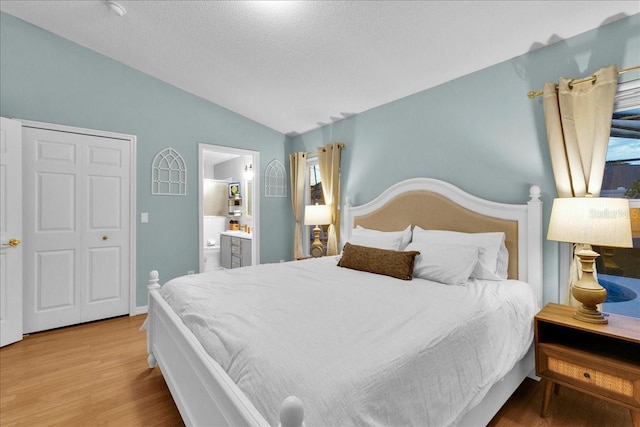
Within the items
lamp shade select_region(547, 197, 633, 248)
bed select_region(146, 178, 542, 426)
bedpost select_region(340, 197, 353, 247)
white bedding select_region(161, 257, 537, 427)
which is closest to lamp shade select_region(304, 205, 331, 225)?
bedpost select_region(340, 197, 353, 247)

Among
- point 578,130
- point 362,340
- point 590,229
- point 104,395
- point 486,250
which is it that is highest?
point 578,130

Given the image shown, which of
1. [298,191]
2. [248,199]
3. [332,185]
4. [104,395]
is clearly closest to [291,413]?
[104,395]

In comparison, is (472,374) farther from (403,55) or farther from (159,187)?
(159,187)

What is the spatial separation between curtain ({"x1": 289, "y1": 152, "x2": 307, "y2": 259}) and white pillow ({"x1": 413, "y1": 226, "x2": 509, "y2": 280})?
2496mm

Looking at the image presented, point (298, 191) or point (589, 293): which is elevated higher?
point (298, 191)

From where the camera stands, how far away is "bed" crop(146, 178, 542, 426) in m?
0.95

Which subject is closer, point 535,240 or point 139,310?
point 535,240

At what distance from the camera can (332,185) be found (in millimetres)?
4012

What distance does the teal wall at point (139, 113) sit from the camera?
9.60 feet

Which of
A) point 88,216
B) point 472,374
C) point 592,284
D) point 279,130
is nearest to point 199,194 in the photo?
point 88,216

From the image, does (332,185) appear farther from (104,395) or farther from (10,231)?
(10,231)

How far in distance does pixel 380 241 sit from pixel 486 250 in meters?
0.86

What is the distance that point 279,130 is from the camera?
4.75 meters

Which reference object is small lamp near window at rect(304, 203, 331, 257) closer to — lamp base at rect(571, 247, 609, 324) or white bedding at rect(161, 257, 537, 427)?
white bedding at rect(161, 257, 537, 427)
